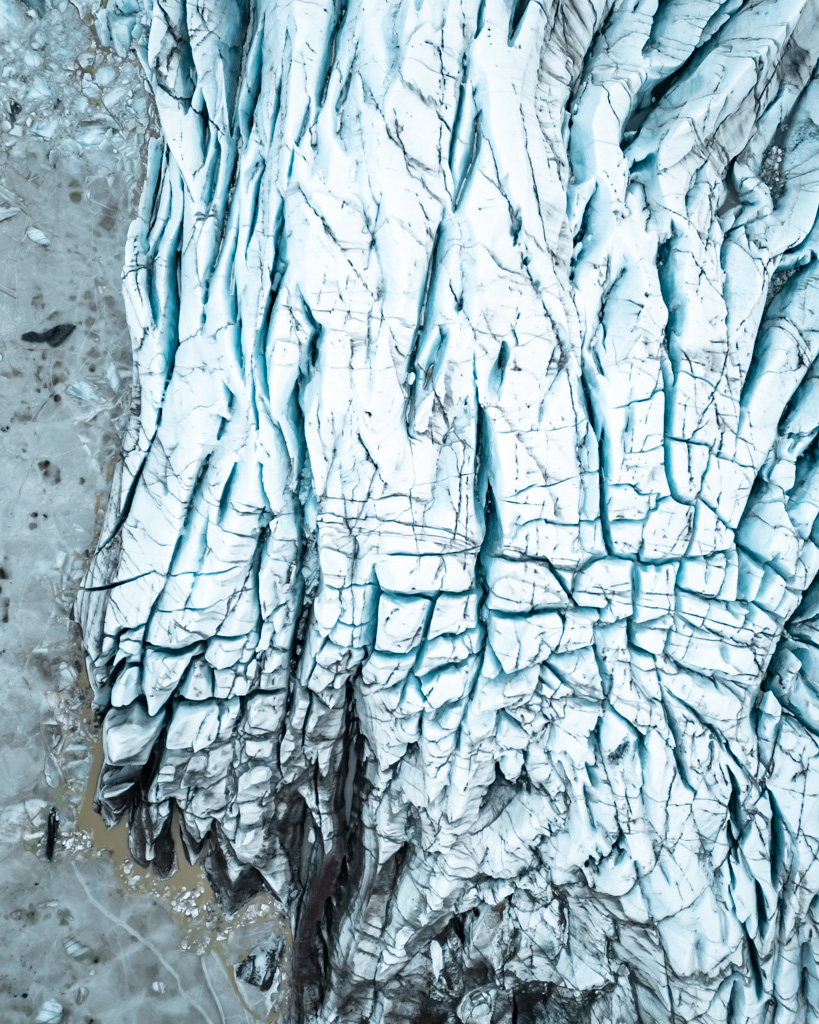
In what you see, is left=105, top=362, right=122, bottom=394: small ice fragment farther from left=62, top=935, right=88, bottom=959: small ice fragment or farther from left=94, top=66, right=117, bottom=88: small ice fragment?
left=62, top=935, right=88, bottom=959: small ice fragment

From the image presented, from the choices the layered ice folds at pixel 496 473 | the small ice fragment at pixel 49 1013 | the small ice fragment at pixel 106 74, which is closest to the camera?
the layered ice folds at pixel 496 473

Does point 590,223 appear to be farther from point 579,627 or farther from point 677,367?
point 579,627

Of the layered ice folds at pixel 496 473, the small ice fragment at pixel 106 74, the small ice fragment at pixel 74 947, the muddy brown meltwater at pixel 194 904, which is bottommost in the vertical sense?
the small ice fragment at pixel 74 947

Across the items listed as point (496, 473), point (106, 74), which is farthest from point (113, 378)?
point (496, 473)

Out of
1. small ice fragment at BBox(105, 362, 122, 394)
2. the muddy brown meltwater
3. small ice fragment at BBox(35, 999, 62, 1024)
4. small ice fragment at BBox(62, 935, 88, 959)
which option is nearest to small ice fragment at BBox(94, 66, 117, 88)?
small ice fragment at BBox(105, 362, 122, 394)

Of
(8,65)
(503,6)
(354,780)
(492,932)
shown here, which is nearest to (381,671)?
(354,780)

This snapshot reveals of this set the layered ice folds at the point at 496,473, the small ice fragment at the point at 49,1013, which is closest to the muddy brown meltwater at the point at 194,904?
the layered ice folds at the point at 496,473

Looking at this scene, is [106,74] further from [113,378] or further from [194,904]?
[194,904]

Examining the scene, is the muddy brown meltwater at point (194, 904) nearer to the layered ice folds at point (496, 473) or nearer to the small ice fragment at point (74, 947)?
the layered ice folds at point (496, 473)
